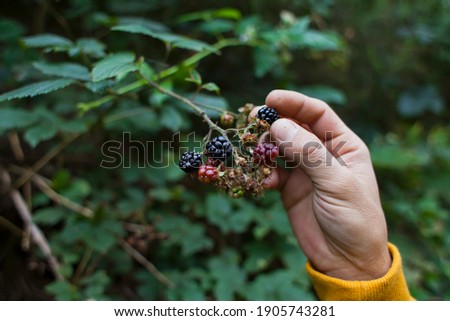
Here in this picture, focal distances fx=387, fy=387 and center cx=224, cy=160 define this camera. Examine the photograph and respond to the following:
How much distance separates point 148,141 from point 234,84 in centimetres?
60

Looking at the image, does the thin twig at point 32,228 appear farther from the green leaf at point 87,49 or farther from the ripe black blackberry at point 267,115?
the ripe black blackberry at point 267,115

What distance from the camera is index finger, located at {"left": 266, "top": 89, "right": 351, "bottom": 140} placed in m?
1.09

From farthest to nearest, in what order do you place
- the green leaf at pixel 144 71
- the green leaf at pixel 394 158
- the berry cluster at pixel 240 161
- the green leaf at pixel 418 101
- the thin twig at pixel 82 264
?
the green leaf at pixel 418 101 < the green leaf at pixel 394 158 < the thin twig at pixel 82 264 < the green leaf at pixel 144 71 < the berry cluster at pixel 240 161

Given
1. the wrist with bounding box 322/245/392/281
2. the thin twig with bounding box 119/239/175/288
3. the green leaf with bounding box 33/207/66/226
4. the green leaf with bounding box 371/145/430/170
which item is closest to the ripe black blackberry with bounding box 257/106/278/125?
the wrist with bounding box 322/245/392/281

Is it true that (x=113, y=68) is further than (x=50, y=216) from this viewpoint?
No

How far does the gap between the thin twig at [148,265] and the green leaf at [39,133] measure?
0.58m

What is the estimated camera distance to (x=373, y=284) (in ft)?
3.71

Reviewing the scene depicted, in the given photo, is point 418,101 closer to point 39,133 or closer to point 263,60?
point 263,60

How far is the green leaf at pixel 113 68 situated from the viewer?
0.95 meters

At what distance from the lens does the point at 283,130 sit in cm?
97

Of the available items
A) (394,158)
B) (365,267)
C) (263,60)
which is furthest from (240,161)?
(394,158)

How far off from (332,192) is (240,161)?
0.99ft

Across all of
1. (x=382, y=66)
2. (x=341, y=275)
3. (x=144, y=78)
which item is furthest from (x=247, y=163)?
(x=382, y=66)

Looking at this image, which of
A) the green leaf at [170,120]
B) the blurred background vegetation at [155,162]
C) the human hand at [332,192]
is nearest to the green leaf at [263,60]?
the blurred background vegetation at [155,162]
